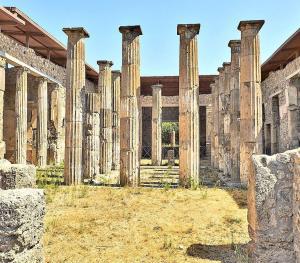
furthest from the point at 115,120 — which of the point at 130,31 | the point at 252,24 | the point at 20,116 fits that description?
the point at 252,24

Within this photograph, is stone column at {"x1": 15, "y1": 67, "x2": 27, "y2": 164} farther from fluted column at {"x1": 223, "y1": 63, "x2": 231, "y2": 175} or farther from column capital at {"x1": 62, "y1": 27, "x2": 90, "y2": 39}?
fluted column at {"x1": 223, "y1": 63, "x2": 231, "y2": 175}

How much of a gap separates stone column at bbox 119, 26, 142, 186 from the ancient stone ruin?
4cm

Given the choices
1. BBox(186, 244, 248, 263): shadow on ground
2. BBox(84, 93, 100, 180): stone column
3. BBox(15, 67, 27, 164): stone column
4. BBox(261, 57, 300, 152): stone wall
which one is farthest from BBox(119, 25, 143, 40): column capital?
BBox(186, 244, 248, 263): shadow on ground

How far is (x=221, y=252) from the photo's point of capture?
16.9 feet

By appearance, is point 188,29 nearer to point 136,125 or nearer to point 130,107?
point 130,107

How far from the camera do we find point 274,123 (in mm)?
20609

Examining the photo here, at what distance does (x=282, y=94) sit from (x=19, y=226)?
58.5ft

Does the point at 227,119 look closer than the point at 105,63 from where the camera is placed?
Yes

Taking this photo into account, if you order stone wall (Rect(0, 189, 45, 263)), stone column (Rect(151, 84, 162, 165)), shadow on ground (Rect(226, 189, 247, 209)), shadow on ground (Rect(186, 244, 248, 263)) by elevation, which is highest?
stone column (Rect(151, 84, 162, 165))

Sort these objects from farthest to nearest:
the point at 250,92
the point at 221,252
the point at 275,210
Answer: the point at 250,92
the point at 221,252
the point at 275,210

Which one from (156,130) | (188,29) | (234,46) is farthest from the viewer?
(156,130)

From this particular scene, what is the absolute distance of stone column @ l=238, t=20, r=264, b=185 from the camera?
11242 mm

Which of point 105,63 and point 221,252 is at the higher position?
point 105,63

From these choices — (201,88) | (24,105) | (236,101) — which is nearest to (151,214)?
(236,101)
